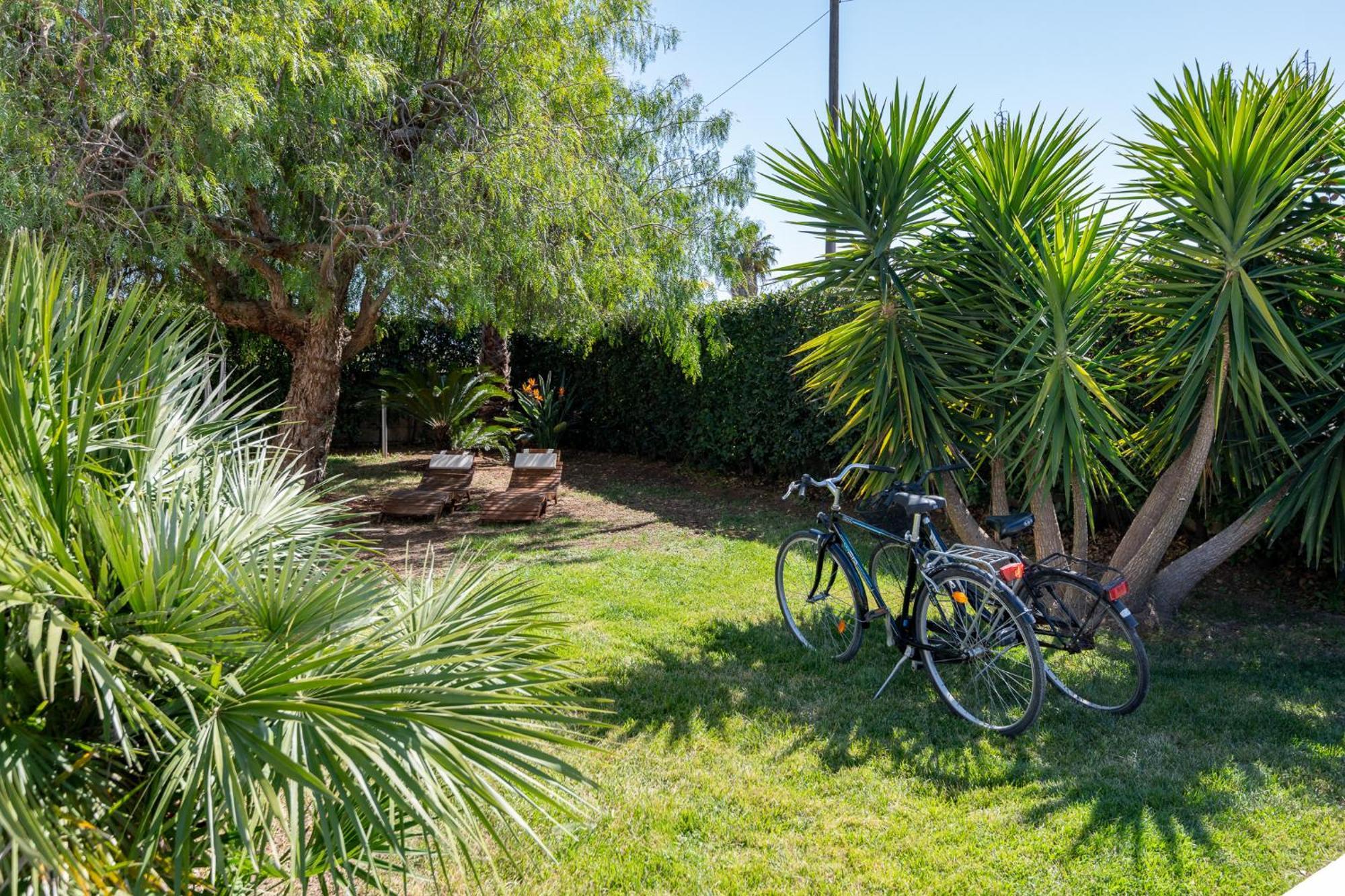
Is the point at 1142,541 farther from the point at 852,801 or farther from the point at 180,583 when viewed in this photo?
the point at 180,583

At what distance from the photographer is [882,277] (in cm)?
500

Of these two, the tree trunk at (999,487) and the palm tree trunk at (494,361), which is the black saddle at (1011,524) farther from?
the palm tree trunk at (494,361)

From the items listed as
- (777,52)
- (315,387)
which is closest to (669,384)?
(315,387)

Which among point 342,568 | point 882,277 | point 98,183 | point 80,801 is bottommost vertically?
point 80,801

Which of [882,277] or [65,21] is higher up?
[65,21]

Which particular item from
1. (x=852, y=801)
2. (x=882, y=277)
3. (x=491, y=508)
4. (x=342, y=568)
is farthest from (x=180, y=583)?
(x=491, y=508)

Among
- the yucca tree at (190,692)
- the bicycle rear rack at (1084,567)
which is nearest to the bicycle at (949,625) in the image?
the bicycle rear rack at (1084,567)

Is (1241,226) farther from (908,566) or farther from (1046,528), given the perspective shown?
(908,566)

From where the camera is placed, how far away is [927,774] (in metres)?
3.12

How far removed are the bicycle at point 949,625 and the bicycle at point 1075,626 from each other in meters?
0.11

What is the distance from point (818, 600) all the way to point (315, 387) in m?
5.66

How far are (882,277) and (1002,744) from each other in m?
2.78

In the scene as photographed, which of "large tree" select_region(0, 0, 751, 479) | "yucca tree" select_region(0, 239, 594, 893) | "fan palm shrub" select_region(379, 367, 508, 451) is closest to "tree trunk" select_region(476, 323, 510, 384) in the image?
"fan palm shrub" select_region(379, 367, 508, 451)

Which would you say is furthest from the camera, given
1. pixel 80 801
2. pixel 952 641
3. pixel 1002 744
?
pixel 952 641
